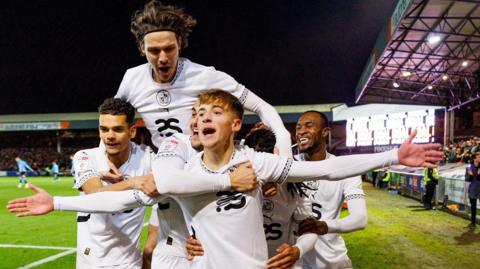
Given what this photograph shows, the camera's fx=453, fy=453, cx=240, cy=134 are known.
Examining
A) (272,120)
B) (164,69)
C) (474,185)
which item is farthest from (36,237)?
(474,185)

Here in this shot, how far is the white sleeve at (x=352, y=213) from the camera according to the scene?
3.44 meters

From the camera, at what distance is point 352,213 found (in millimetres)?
3756

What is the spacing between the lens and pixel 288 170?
266 centimetres

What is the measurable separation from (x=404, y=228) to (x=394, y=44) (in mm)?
9910

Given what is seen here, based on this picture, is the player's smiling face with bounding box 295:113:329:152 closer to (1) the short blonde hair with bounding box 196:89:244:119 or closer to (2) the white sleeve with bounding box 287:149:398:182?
(2) the white sleeve with bounding box 287:149:398:182

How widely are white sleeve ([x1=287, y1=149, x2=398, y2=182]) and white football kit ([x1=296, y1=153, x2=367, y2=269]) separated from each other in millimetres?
1199

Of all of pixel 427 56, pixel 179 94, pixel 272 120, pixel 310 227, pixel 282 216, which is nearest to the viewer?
pixel 310 227

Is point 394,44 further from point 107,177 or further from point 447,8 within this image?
point 107,177

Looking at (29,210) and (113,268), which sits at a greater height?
(29,210)

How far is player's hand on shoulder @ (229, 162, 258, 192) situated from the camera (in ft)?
8.14

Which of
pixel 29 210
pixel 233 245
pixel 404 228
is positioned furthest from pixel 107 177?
pixel 404 228

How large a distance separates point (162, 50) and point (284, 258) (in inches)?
68.4

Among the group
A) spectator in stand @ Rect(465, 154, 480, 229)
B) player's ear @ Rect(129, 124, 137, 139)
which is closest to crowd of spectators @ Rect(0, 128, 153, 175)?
spectator in stand @ Rect(465, 154, 480, 229)

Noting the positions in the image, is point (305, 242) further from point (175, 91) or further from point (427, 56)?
point (427, 56)
